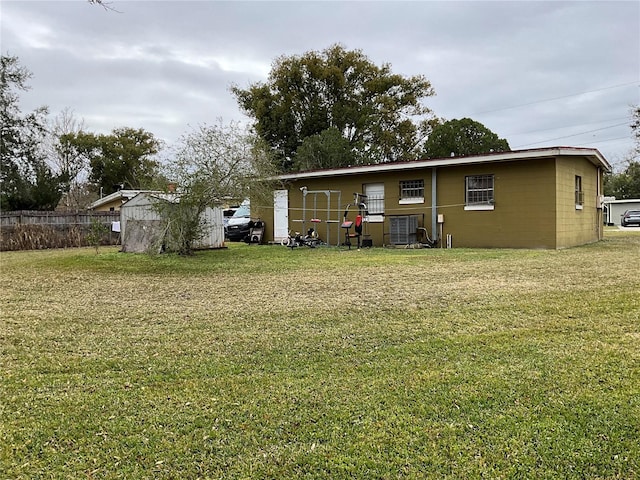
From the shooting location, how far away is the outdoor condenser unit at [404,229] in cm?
1451

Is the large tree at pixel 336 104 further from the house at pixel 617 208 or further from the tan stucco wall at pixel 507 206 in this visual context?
the house at pixel 617 208

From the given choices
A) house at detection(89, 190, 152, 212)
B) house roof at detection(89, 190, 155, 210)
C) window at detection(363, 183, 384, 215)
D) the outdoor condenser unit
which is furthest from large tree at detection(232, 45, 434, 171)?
the outdoor condenser unit

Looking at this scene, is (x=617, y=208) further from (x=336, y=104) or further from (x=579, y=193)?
(x=579, y=193)

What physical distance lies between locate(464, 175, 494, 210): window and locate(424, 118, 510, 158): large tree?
1310 cm

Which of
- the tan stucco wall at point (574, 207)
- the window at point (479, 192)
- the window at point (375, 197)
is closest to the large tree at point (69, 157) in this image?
the window at point (375, 197)

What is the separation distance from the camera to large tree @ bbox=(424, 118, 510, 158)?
26.6 metres

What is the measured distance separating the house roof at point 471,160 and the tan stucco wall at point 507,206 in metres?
0.31

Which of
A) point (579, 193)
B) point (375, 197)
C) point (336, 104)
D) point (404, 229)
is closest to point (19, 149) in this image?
point (336, 104)

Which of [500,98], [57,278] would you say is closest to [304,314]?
[57,278]

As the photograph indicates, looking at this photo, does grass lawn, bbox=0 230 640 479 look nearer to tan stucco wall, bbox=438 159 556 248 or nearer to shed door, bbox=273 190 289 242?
tan stucco wall, bbox=438 159 556 248

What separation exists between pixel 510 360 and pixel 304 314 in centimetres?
234

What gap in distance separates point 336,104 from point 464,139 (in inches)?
336

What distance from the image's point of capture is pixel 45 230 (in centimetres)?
1816

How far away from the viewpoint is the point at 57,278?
857 centimetres
